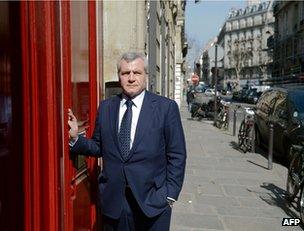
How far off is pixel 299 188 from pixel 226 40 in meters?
131

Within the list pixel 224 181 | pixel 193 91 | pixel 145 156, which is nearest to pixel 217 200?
pixel 224 181

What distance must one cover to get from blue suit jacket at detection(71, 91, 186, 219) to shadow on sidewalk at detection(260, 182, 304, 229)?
117 inches

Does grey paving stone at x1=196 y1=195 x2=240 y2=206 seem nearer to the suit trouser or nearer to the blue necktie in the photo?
the suit trouser

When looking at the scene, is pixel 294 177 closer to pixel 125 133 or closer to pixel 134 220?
pixel 134 220

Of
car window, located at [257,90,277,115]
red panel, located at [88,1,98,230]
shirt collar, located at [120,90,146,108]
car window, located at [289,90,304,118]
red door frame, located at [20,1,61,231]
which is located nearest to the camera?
red door frame, located at [20,1,61,231]

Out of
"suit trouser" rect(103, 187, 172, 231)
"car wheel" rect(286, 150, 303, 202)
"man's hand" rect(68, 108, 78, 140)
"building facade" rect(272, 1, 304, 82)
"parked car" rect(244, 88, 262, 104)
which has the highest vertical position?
"building facade" rect(272, 1, 304, 82)

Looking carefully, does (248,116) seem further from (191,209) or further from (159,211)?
(159,211)

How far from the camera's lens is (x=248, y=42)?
119 meters

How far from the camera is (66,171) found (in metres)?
2.64

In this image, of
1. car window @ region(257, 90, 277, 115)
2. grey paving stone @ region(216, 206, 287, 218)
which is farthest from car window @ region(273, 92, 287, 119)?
grey paving stone @ region(216, 206, 287, 218)

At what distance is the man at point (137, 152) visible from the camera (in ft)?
9.87

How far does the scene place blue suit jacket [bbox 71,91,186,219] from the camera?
3.00m

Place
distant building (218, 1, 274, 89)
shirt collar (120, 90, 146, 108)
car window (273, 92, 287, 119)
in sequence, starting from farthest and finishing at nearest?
distant building (218, 1, 274, 89)
car window (273, 92, 287, 119)
shirt collar (120, 90, 146, 108)

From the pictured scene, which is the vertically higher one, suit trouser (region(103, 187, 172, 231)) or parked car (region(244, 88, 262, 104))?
suit trouser (region(103, 187, 172, 231))
